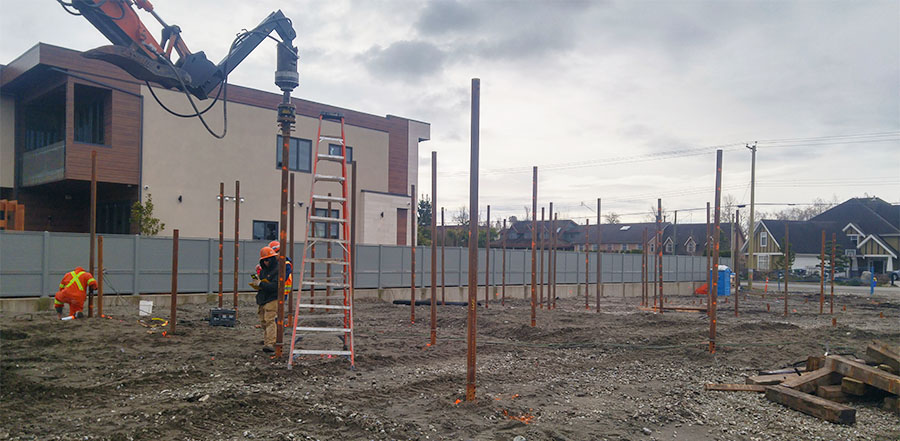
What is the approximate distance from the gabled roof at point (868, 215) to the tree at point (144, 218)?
61.6 m

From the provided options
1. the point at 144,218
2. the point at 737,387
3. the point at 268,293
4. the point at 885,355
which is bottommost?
the point at 737,387

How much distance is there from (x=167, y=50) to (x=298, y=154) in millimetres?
19841

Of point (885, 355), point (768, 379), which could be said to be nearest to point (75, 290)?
A: point (768, 379)

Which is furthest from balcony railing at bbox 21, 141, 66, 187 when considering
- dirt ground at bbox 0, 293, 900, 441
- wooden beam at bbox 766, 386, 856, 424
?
wooden beam at bbox 766, 386, 856, 424

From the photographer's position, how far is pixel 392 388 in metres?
7.06

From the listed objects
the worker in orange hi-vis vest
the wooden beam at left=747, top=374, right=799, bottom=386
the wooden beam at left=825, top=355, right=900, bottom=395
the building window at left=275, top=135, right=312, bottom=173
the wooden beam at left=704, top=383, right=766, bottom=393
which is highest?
the building window at left=275, top=135, right=312, bottom=173

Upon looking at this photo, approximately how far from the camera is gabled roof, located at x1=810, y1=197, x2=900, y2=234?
58.0 meters

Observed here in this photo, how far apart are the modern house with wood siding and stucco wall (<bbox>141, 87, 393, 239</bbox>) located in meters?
47.4

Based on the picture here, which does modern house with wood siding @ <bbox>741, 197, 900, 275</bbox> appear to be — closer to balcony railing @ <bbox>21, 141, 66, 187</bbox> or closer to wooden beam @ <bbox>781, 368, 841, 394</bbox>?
wooden beam @ <bbox>781, 368, 841, 394</bbox>

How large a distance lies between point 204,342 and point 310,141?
19.7m

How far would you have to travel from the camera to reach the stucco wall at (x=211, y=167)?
2356 cm

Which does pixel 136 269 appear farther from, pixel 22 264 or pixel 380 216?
pixel 380 216

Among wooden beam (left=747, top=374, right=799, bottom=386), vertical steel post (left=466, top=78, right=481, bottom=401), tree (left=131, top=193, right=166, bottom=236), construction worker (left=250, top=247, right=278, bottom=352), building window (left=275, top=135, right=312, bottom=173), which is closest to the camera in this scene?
vertical steel post (left=466, top=78, right=481, bottom=401)

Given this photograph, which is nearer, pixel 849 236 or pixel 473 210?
pixel 473 210
